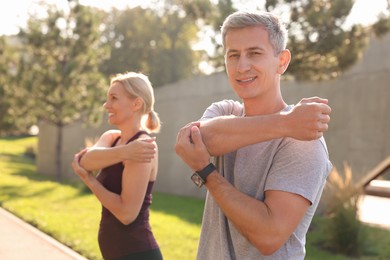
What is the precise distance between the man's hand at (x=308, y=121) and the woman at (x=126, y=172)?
1.28 m

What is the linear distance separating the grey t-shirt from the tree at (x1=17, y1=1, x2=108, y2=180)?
19.8m

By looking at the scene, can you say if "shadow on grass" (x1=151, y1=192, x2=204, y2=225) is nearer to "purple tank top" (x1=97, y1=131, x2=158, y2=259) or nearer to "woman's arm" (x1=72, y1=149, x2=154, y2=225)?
"purple tank top" (x1=97, y1=131, x2=158, y2=259)

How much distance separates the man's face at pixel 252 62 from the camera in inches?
72.5

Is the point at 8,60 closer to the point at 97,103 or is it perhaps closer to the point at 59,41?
the point at 59,41

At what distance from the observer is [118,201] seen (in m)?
2.90

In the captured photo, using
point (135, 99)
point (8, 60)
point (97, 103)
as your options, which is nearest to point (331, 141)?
point (135, 99)

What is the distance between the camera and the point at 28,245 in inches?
297

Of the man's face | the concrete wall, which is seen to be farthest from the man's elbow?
the concrete wall

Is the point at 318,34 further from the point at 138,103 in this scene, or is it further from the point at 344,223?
the point at 138,103

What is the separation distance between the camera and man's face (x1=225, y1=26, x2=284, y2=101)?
6.04ft

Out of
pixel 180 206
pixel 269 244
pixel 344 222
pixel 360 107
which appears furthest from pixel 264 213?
pixel 180 206

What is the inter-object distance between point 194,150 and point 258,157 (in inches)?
8.2

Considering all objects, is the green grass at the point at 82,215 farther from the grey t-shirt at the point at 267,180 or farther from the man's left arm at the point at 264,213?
the man's left arm at the point at 264,213

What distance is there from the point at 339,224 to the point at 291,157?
20.9 feet
